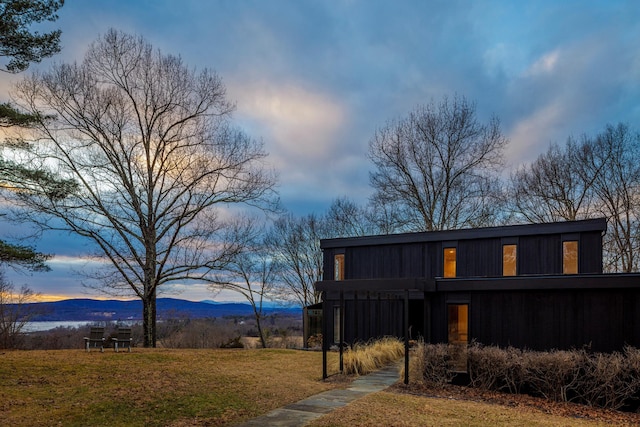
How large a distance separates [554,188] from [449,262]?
1248cm

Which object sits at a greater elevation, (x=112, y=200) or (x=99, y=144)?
(x=99, y=144)

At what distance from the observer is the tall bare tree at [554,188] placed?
86.0ft

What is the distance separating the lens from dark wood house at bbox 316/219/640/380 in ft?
37.8

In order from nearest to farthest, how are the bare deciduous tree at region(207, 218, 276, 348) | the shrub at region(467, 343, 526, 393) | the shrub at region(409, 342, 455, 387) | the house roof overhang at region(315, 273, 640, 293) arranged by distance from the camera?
the shrub at region(467, 343, 526, 393)
the house roof overhang at region(315, 273, 640, 293)
the shrub at region(409, 342, 455, 387)
the bare deciduous tree at region(207, 218, 276, 348)

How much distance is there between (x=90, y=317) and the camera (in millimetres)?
29734

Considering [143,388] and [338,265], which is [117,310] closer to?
[338,265]

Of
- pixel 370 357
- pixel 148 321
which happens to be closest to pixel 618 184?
pixel 370 357

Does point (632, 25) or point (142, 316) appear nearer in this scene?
point (632, 25)

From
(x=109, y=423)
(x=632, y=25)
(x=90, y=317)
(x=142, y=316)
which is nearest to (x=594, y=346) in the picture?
(x=109, y=423)

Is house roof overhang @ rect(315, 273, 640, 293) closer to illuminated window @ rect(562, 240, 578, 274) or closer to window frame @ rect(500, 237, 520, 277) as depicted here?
window frame @ rect(500, 237, 520, 277)

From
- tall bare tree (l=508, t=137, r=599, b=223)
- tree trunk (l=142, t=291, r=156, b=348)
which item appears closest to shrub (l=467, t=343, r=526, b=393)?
tree trunk (l=142, t=291, r=156, b=348)

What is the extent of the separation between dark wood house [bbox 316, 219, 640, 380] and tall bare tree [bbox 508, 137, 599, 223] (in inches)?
453

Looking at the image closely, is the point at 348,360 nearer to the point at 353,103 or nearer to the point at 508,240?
the point at 508,240

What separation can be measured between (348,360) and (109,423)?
281 inches
